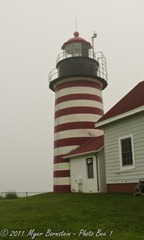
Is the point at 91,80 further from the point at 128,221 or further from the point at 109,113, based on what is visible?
the point at 128,221

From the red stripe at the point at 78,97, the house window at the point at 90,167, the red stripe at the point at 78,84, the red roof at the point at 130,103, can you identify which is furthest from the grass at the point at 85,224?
the red stripe at the point at 78,84

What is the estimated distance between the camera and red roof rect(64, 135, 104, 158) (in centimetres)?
1821

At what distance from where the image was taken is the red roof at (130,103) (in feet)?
47.2

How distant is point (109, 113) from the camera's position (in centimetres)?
1672

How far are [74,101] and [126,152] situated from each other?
812cm

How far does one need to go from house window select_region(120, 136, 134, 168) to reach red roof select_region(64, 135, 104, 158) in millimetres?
2648

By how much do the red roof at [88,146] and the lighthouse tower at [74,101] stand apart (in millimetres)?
500

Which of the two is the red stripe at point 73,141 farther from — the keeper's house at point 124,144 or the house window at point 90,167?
the keeper's house at point 124,144

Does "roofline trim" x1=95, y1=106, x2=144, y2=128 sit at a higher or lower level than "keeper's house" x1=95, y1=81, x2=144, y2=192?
higher

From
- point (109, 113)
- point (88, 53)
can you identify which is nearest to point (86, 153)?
point (109, 113)

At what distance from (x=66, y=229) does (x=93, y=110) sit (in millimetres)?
15537

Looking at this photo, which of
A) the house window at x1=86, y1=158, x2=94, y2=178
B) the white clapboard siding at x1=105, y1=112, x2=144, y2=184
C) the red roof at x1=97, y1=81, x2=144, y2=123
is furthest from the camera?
the house window at x1=86, y1=158, x2=94, y2=178

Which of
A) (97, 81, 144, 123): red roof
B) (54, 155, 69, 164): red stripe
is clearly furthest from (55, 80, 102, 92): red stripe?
(97, 81, 144, 123): red roof

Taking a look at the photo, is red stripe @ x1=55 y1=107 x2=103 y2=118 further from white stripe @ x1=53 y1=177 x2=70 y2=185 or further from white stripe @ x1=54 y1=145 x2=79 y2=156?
white stripe @ x1=53 y1=177 x2=70 y2=185
